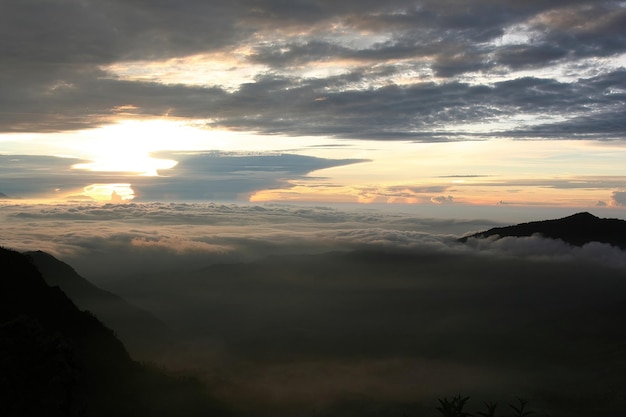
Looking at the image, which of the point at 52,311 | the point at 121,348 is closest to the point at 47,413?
the point at 52,311

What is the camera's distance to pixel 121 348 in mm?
158875

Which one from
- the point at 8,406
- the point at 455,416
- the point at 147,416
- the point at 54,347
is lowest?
the point at 147,416

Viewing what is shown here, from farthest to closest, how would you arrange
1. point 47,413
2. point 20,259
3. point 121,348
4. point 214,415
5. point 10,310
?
1. point 214,415
2. point 121,348
3. point 20,259
4. point 10,310
5. point 47,413

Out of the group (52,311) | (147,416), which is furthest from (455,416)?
(52,311)

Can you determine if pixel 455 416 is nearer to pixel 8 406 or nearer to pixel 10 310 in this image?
pixel 8 406

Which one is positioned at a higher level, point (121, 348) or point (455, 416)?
point (455, 416)

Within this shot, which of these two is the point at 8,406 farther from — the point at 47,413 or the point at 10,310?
the point at 10,310

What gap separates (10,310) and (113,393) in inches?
1251

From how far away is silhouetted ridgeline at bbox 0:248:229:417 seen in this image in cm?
8325

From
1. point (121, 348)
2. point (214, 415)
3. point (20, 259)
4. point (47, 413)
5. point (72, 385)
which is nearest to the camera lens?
point (72, 385)

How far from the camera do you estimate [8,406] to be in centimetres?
8081

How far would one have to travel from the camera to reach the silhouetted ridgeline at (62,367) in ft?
273

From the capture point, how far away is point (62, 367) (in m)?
83.2

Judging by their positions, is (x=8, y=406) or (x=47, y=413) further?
(x=47, y=413)
